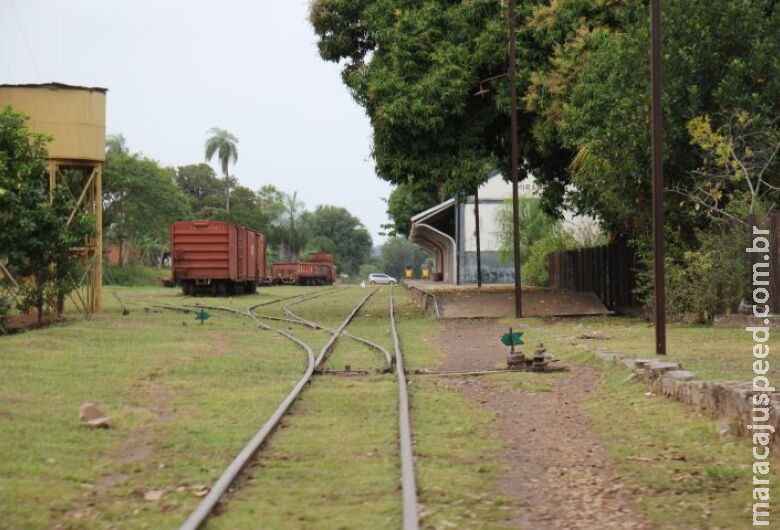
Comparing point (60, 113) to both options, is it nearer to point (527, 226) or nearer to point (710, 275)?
point (710, 275)

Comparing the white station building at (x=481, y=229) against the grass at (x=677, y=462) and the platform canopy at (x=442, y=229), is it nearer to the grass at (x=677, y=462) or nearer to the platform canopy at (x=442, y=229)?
the platform canopy at (x=442, y=229)

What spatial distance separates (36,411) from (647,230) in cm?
1684

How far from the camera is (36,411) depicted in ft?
33.1

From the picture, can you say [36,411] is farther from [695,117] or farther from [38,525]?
[695,117]

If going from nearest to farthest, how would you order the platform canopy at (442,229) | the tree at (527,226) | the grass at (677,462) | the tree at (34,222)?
1. the grass at (677,462)
2. the tree at (34,222)
3. the tree at (527,226)
4. the platform canopy at (442,229)

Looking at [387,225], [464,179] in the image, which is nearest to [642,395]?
[464,179]

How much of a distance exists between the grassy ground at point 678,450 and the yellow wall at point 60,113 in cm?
1718

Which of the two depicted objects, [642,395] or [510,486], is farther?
[642,395]

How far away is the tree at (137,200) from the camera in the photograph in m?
75.5

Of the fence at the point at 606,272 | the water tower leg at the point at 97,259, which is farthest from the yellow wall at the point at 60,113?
the fence at the point at 606,272

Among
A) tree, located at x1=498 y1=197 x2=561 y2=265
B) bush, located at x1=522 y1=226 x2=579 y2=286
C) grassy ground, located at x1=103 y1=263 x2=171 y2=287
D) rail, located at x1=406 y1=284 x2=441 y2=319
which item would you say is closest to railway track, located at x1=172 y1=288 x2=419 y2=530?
rail, located at x1=406 y1=284 x2=441 y2=319

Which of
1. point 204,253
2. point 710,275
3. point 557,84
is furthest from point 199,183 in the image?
point 710,275

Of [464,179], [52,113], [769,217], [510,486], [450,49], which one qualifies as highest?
[450,49]

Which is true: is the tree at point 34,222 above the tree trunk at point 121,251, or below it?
below
